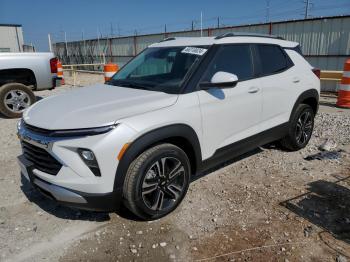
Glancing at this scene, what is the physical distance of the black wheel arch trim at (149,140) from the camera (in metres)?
2.74

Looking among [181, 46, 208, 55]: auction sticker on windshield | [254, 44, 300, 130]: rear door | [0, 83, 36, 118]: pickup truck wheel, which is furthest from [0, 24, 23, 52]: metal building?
[254, 44, 300, 130]: rear door

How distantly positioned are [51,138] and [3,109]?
5455 mm

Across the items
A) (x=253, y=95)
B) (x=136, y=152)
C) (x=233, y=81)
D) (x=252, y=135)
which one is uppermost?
(x=233, y=81)

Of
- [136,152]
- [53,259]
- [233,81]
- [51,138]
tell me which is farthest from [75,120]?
[233,81]

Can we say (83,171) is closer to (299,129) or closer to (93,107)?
(93,107)

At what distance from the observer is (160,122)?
2955 millimetres

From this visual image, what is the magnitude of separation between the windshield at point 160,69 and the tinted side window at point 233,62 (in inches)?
7.3

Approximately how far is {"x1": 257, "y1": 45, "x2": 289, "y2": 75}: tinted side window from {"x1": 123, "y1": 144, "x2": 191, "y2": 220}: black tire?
5.98ft

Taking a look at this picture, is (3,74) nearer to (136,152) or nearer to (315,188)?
(136,152)

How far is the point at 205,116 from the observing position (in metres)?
3.35

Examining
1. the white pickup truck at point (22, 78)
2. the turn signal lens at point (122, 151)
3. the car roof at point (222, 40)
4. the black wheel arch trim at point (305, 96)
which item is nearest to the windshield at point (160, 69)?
the car roof at point (222, 40)

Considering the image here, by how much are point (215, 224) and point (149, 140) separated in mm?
1111

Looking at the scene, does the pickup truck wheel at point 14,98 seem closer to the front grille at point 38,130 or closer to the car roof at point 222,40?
the car roof at point 222,40

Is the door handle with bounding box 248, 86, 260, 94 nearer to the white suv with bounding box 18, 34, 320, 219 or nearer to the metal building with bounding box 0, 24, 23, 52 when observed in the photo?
the white suv with bounding box 18, 34, 320, 219
